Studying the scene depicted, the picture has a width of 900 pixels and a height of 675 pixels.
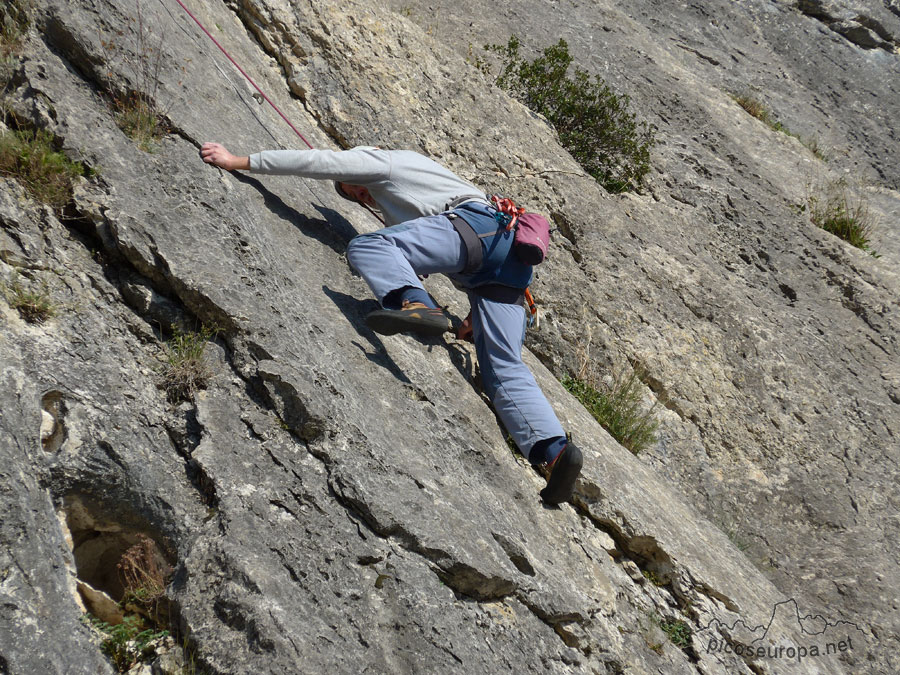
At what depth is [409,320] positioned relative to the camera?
3596 mm

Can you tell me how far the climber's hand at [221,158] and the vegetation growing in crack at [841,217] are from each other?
5.67m

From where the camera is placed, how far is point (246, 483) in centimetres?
278

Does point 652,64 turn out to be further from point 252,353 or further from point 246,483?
point 246,483

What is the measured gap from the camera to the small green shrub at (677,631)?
11.7 ft

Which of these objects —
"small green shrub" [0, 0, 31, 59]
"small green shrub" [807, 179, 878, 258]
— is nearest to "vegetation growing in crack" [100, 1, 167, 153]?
"small green shrub" [0, 0, 31, 59]

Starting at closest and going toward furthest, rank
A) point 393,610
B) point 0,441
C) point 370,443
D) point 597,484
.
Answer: point 0,441
point 393,610
point 370,443
point 597,484

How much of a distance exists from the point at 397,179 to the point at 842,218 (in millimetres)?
5210

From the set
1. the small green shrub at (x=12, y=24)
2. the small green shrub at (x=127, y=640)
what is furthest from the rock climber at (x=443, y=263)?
the small green shrub at (x=127, y=640)

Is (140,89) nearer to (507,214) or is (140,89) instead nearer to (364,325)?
(364,325)

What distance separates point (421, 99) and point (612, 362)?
2887mm

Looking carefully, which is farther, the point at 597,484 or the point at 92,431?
the point at 597,484

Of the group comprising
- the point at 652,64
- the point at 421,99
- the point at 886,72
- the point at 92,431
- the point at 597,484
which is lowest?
the point at 92,431

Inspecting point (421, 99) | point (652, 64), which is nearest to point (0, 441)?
point (421, 99)

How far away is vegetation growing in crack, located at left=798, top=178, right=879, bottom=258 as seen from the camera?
7.26 metres
